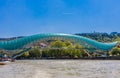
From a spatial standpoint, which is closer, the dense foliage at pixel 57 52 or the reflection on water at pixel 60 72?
the reflection on water at pixel 60 72

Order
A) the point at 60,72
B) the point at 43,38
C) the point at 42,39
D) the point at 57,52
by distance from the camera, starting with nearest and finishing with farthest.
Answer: the point at 60,72 < the point at 43,38 < the point at 42,39 < the point at 57,52

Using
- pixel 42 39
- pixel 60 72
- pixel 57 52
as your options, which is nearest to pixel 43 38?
pixel 42 39

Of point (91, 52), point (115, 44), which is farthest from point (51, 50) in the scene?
point (115, 44)

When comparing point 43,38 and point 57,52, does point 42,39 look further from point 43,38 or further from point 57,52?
point 57,52

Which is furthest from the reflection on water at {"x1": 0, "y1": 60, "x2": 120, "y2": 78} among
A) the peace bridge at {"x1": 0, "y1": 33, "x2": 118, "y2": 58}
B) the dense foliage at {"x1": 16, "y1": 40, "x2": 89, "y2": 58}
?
the dense foliage at {"x1": 16, "y1": 40, "x2": 89, "y2": 58}

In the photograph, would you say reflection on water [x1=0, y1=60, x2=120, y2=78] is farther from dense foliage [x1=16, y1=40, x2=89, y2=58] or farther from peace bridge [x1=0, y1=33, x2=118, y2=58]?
dense foliage [x1=16, y1=40, x2=89, y2=58]

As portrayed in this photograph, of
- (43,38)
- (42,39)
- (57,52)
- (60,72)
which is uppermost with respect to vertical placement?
(43,38)

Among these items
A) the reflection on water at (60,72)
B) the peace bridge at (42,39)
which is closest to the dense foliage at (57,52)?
the peace bridge at (42,39)

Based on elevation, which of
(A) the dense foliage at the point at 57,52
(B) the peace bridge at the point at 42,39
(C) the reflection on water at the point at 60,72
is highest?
(B) the peace bridge at the point at 42,39

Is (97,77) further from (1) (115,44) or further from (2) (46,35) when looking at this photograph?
(1) (115,44)

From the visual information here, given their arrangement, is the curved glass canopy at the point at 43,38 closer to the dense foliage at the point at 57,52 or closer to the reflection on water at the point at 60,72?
the dense foliage at the point at 57,52

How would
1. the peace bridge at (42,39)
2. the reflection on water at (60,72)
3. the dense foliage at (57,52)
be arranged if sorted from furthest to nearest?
the dense foliage at (57,52) < the peace bridge at (42,39) < the reflection on water at (60,72)

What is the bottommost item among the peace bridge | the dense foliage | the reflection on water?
the reflection on water
